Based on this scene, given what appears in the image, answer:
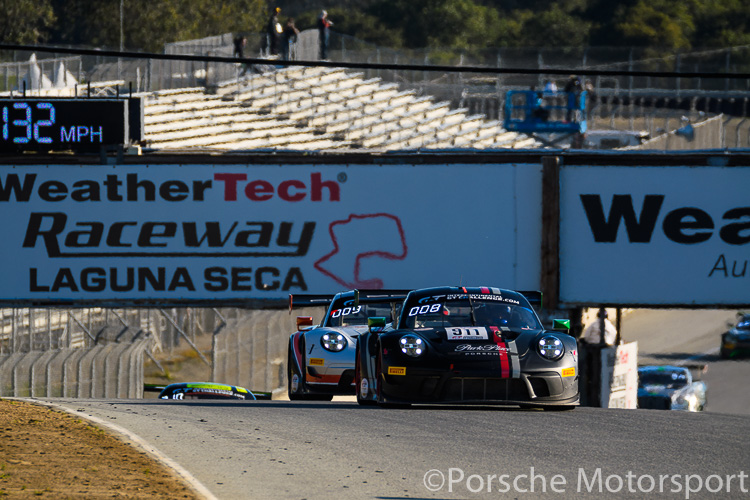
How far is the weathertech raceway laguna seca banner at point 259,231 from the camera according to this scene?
67.2ft

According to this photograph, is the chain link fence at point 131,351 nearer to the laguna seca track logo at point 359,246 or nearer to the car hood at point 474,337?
the laguna seca track logo at point 359,246

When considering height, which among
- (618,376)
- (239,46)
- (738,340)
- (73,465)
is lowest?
(738,340)

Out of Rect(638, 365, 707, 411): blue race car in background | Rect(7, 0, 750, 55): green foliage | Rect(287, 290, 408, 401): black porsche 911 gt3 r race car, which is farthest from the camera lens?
Rect(7, 0, 750, 55): green foliage

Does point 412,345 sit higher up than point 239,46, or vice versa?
point 239,46

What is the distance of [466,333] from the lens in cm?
1225

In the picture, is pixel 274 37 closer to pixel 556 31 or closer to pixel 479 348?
pixel 479 348

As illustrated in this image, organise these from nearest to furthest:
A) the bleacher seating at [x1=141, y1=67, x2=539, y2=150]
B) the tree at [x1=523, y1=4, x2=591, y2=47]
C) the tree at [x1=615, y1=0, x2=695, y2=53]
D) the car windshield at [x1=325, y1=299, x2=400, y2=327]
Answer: the car windshield at [x1=325, y1=299, x2=400, y2=327], the bleacher seating at [x1=141, y1=67, x2=539, y2=150], the tree at [x1=615, y1=0, x2=695, y2=53], the tree at [x1=523, y1=4, x2=591, y2=47]

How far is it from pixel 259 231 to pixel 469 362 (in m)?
9.27

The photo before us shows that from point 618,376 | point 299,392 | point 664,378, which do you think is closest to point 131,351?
point 299,392

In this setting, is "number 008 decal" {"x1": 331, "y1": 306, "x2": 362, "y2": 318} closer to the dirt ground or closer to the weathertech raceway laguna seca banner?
the weathertech raceway laguna seca banner

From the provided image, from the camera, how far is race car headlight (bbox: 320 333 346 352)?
15.1 metres

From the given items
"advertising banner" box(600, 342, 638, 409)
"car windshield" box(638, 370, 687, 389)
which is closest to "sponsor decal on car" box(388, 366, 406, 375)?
"advertising banner" box(600, 342, 638, 409)

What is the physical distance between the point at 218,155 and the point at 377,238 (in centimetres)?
299

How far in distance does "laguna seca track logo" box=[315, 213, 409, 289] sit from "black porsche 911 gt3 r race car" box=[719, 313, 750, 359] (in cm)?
2025
